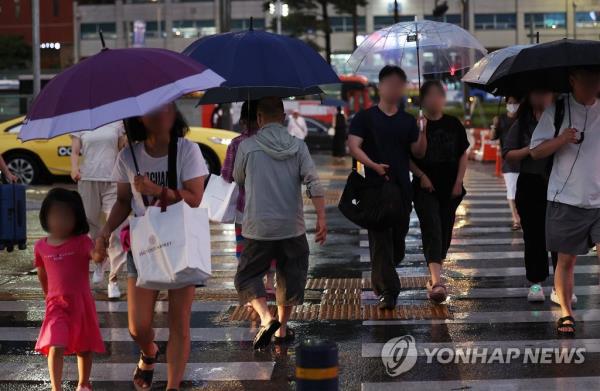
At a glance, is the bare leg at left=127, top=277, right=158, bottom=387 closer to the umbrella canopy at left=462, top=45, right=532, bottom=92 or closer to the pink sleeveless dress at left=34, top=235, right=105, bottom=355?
the pink sleeveless dress at left=34, top=235, right=105, bottom=355

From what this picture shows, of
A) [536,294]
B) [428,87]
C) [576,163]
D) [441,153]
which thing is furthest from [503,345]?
[428,87]

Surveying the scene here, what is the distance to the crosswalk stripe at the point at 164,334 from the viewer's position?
294 inches

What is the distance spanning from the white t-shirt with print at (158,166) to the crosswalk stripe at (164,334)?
2160 mm

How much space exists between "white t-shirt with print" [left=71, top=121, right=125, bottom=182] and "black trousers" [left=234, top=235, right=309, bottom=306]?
103 inches

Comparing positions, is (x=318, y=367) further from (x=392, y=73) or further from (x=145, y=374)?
(x=392, y=73)

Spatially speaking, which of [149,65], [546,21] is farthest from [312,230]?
[546,21]

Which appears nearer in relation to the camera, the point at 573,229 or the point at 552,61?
the point at 552,61

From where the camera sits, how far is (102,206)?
930 cm

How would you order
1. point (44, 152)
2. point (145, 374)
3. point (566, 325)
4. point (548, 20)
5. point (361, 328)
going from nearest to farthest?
point (145, 374), point (566, 325), point (361, 328), point (44, 152), point (548, 20)

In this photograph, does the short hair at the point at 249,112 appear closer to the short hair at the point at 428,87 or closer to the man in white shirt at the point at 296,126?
the short hair at the point at 428,87

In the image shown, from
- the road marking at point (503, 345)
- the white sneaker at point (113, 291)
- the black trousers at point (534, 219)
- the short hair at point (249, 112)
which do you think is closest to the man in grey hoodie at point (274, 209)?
the road marking at point (503, 345)

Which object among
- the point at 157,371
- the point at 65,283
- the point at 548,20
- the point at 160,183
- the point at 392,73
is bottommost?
the point at 157,371

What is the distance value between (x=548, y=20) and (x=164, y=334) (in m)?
75.1

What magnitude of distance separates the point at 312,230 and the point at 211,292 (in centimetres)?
502
